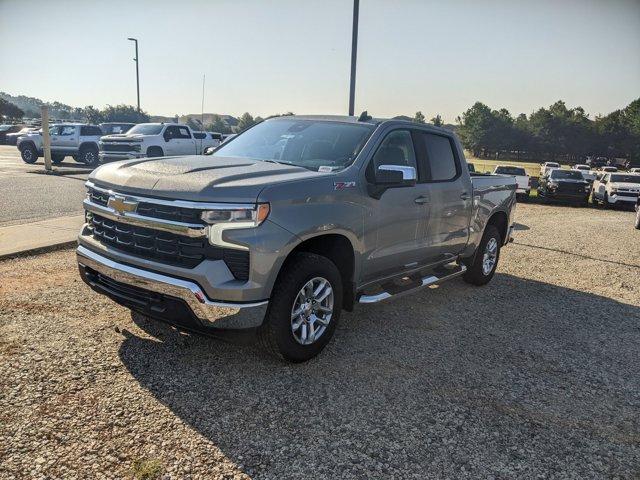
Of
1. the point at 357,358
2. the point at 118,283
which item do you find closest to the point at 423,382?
the point at 357,358

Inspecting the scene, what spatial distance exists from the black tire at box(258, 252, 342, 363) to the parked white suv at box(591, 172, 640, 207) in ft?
64.2

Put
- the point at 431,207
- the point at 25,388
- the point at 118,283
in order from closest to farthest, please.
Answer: the point at 25,388 → the point at 118,283 → the point at 431,207

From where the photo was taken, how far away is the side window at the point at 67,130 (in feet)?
75.0

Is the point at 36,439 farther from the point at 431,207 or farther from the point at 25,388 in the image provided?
the point at 431,207

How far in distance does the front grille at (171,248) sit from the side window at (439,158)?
2.54 metres

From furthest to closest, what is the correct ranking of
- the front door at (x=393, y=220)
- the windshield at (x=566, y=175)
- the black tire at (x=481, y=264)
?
the windshield at (x=566, y=175), the black tire at (x=481, y=264), the front door at (x=393, y=220)

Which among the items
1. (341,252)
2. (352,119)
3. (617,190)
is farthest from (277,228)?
(617,190)

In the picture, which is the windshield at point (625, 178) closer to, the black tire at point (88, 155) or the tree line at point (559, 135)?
the black tire at point (88, 155)

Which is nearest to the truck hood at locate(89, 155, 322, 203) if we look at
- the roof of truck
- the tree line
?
the roof of truck

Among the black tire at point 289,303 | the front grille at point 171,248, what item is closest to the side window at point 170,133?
the front grille at point 171,248

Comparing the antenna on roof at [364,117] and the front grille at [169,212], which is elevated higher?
the antenna on roof at [364,117]

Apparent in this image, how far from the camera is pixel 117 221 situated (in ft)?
12.3

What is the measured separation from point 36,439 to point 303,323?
1.84m

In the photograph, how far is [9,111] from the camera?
73.1 meters
